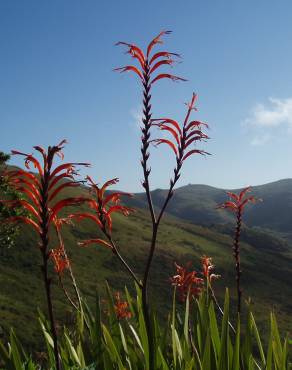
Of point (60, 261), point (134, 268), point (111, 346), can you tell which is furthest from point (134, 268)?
point (111, 346)

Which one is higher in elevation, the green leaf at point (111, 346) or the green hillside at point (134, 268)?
the green leaf at point (111, 346)

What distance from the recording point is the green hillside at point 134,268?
59156 mm

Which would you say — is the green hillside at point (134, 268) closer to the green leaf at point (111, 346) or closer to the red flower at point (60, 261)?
the red flower at point (60, 261)

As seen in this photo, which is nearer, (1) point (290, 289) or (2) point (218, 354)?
(2) point (218, 354)

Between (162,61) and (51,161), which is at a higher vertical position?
(162,61)

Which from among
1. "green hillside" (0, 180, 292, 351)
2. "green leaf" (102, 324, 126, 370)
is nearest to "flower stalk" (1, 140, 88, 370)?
"green leaf" (102, 324, 126, 370)

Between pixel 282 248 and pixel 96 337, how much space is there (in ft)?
517

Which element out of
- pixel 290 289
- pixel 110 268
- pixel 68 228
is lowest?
pixel 290 289

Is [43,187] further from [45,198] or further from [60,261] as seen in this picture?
[60,261]

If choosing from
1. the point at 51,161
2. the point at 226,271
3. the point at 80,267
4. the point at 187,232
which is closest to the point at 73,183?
the point at 51,161

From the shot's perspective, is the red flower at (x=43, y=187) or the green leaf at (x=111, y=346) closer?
the red flower at (x=43, y=187)

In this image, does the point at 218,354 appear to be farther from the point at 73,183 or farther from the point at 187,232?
the point at 187,232

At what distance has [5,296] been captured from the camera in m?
59.7

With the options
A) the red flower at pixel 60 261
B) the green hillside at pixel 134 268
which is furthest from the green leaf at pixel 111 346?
the green hillside at pixel 134 268
